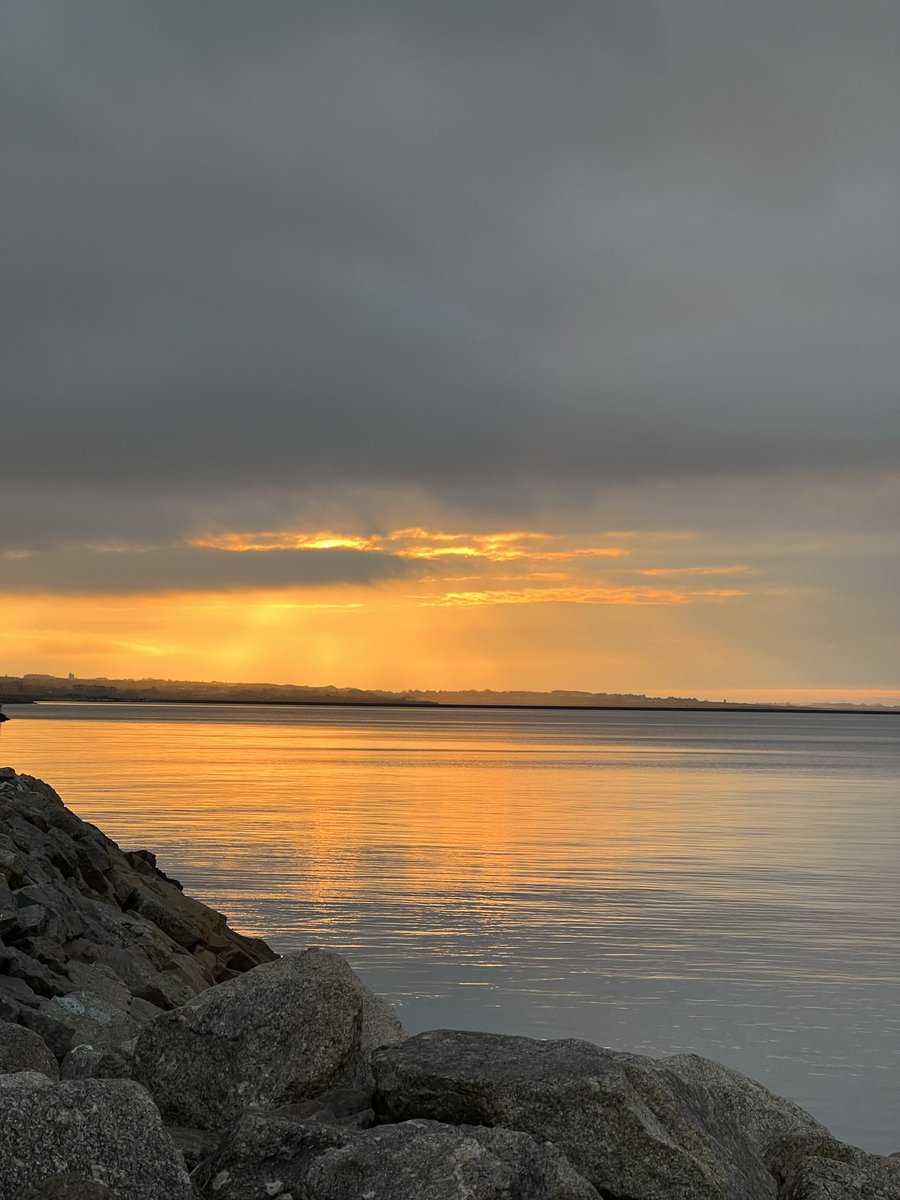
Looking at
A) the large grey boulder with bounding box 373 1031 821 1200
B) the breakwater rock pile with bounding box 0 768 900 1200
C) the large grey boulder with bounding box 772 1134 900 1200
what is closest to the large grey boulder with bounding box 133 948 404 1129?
the breakwater rock pile with bounding box 0 768 900 1200

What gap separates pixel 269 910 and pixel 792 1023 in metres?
11.4

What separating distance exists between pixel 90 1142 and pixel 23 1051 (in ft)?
7.75

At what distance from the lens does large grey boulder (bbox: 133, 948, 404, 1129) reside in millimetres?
7535

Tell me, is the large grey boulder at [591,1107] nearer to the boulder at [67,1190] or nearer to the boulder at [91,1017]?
the boulder at [67,1190]

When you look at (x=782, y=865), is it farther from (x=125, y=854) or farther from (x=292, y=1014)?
(x=292, y=1014)

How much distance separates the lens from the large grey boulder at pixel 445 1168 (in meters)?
5.88

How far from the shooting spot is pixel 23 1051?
7949 mm

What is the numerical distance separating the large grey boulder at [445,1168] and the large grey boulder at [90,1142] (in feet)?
2.22

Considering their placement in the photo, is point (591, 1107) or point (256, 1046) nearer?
point (591, 1107)

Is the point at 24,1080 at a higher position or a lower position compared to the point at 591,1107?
higher

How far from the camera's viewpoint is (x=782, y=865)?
31.7 metres

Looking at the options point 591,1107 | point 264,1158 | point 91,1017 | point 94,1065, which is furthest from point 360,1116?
point 91,1017

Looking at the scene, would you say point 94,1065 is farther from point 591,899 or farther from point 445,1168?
point 591,899

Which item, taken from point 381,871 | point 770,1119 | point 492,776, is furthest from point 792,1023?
point 492,776
